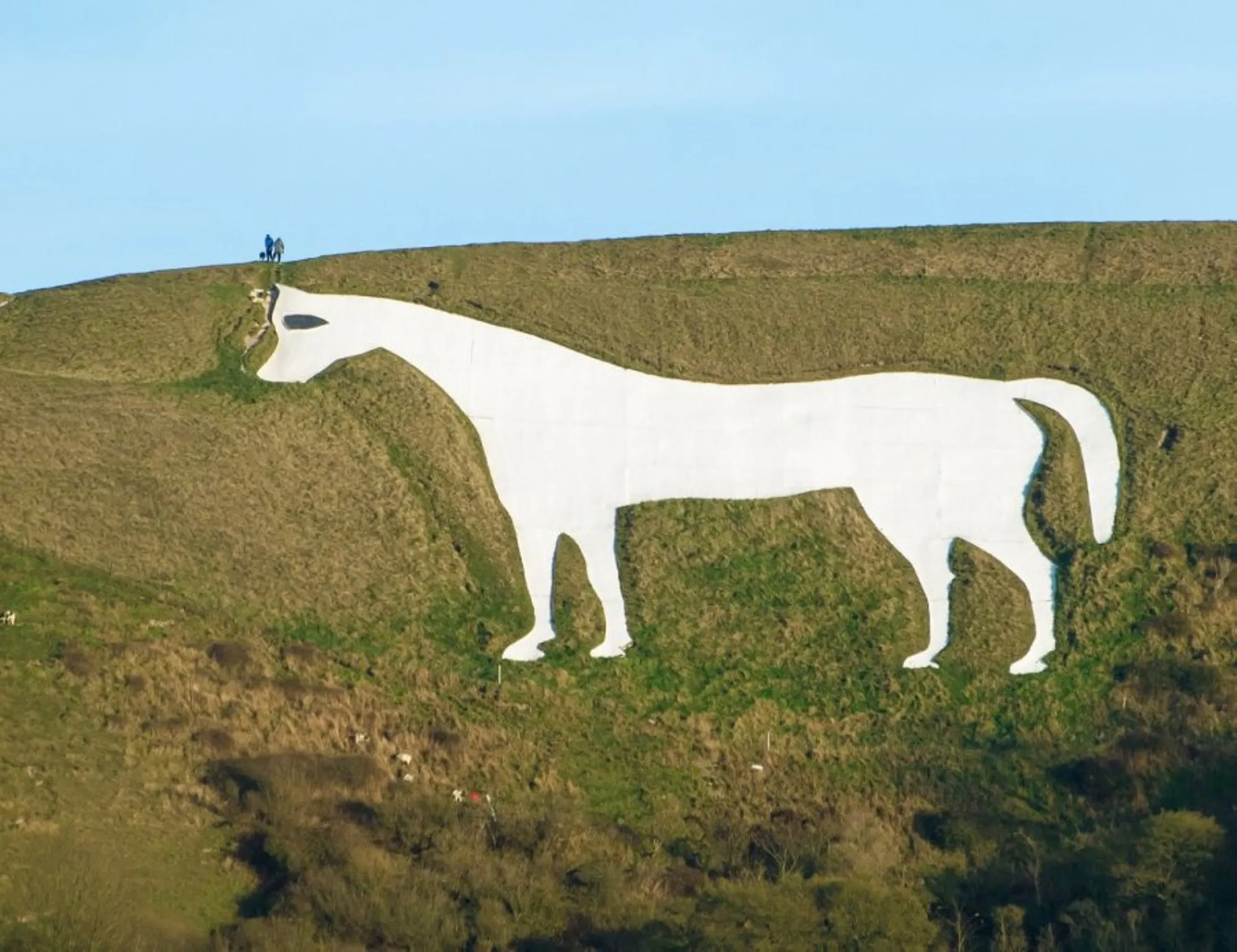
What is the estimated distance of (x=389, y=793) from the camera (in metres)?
35.1

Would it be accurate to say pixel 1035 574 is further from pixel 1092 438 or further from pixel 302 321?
pixel 302 321

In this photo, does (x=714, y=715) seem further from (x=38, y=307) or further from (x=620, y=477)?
(x=38, y=307)

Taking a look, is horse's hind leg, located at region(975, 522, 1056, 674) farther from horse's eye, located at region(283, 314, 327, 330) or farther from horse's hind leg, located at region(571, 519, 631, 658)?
horse's eye, located at region(283, 314, 327, 330)

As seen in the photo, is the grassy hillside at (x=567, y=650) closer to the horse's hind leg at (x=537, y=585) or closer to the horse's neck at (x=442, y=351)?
the horse's hind leg at (x=537, y=585)

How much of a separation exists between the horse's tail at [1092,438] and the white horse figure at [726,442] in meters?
0.04

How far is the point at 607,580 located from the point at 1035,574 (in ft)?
25.6

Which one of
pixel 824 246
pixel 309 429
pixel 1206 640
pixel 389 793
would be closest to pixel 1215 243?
pixel 824 246

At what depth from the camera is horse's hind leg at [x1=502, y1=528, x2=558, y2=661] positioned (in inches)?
1521

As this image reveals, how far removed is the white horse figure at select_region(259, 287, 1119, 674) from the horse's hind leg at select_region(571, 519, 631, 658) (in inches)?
1.8

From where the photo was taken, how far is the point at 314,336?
4262cm

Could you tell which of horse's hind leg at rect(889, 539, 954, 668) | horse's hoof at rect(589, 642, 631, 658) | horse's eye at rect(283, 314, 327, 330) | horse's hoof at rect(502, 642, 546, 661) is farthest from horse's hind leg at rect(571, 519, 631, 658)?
horse's eye at rect(283, 314, 327, 330)

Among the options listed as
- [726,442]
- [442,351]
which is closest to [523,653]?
[726,442]

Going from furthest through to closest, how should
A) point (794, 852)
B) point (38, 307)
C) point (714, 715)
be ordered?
point (38, 307)
point (714, 715)
point (794, 852)

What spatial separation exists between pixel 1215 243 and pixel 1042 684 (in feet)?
50.8
